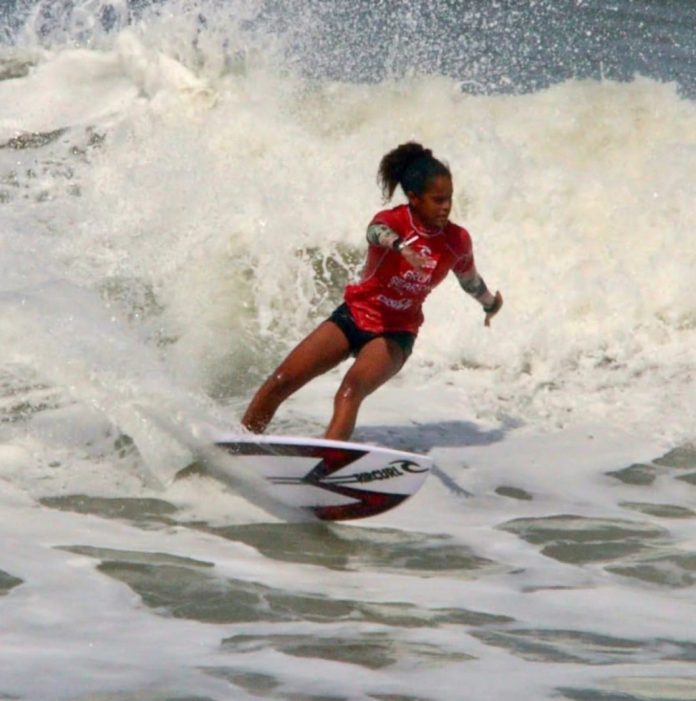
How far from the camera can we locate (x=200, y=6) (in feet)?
42.7

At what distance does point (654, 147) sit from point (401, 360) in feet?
18.6

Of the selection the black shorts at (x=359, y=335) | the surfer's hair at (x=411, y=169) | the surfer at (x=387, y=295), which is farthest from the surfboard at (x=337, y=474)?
the surfer's hair at (x=411, y=169)

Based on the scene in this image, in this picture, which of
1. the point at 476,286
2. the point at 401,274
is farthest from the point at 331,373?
the point at 401,274

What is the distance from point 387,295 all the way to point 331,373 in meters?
2.04

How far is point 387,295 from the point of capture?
21.0ft

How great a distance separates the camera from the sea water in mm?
4543

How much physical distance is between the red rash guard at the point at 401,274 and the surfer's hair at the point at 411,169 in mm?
131

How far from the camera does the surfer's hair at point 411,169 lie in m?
6.13

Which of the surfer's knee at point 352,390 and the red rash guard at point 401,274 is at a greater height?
the red rash guard at point 401,274

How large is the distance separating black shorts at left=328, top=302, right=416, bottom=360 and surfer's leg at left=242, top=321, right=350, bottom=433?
25 millimetres

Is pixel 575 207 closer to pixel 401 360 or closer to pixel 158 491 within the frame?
pixel 401 360

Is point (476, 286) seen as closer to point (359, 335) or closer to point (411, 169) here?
point (359, 335)

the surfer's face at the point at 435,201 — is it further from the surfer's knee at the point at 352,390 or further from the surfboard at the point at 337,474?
the surfboard at the point at 337,474

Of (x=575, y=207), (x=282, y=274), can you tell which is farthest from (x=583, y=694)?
(x=575, y=207)
